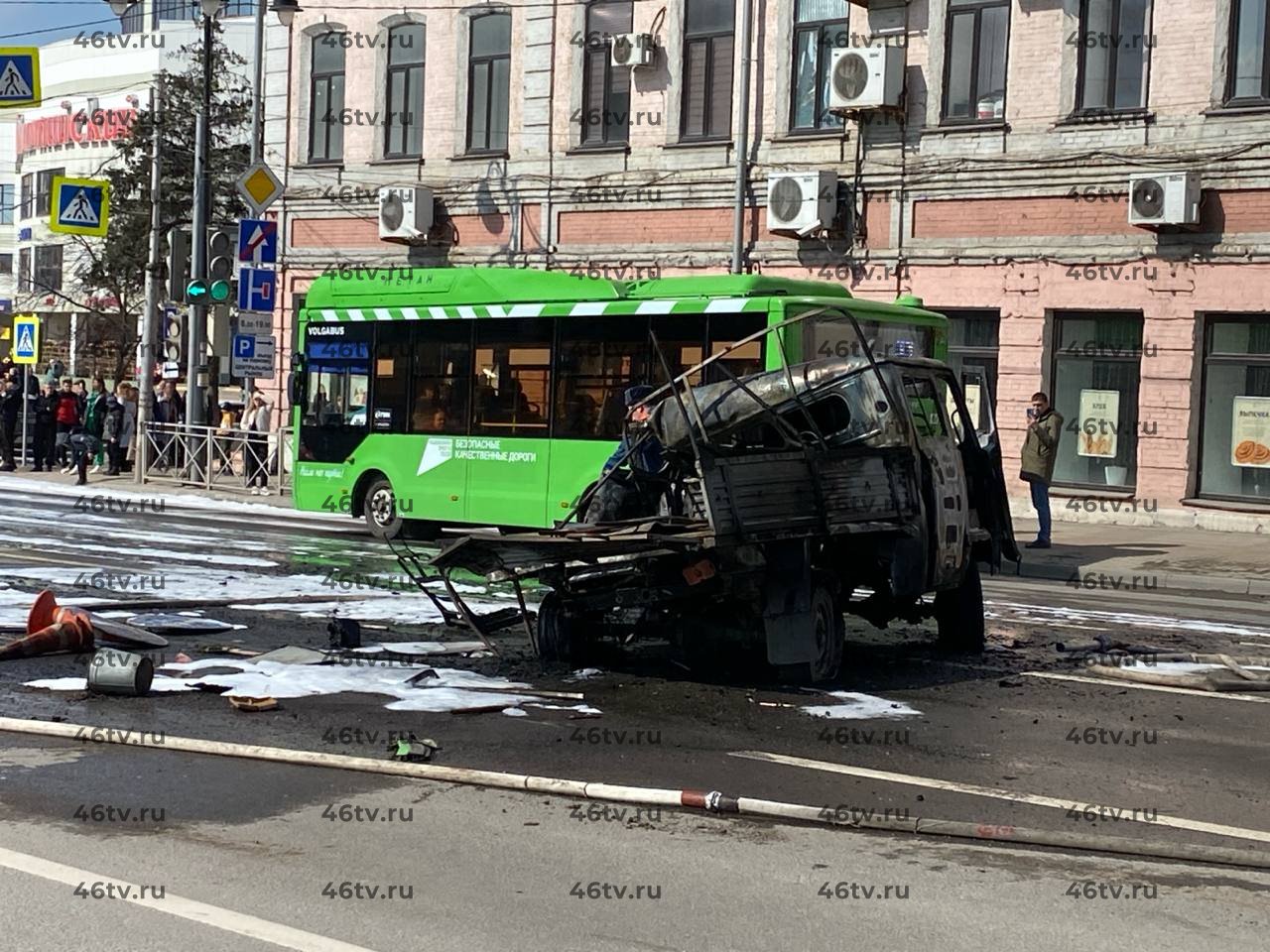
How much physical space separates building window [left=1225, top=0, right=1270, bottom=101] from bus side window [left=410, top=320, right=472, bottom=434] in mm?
10890

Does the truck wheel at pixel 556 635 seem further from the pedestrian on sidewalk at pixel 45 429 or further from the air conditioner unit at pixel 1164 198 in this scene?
the pedestrian on sidewalk at pixel 45 429

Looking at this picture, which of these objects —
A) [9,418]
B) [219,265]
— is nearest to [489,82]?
[219,265]

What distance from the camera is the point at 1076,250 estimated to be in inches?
960

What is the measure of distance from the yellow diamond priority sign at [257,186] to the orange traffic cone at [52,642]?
18154 mm

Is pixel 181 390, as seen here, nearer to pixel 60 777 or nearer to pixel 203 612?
pixel 203 612

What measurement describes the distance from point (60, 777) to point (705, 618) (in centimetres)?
416

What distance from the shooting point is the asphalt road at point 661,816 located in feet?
18.0

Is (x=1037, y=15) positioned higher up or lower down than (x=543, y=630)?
higher up

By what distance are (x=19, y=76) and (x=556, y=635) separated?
14328 millimetres

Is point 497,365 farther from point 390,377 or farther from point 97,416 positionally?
point 97,416

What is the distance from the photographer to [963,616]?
38.0 feet

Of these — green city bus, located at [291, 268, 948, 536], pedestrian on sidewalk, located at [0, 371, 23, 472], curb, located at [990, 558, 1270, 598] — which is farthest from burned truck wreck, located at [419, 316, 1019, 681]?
pedestrian on sidewalk, located at [0, 371, 23, 472]

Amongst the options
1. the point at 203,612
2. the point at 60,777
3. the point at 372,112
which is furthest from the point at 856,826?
the point at 372,112

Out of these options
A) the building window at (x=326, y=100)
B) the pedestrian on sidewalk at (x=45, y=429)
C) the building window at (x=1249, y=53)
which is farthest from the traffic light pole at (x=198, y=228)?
the building window at (x=1249, y=53)
